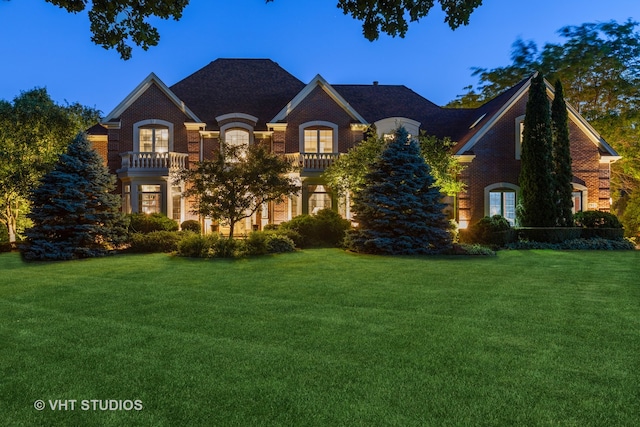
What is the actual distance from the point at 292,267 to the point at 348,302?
168 inches

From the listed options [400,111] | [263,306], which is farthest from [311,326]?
[400,111]

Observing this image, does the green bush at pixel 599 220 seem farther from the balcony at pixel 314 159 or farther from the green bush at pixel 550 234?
the balcony at pixel 314 159

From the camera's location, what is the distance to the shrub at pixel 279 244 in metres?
14.7

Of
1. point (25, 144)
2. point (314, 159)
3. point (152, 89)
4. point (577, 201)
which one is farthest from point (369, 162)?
point (25, 144)

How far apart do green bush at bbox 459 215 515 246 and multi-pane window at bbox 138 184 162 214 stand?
15288 millimetres

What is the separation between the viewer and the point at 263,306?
650 centimetres

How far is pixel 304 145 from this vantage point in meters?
22.7

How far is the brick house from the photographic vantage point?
2136cm

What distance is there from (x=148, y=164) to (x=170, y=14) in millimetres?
16963

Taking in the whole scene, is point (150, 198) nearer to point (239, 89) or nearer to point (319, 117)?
point (239, 89)

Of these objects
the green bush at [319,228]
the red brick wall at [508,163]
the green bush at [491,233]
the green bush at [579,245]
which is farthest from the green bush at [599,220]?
the green bush at [319,228]

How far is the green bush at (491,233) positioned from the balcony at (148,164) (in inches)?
563

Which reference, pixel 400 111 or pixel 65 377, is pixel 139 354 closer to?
pixel 65 377

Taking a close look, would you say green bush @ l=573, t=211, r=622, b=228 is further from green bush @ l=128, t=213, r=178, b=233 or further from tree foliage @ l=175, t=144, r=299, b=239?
green bush @ l=128, t=213, r=178, b=233
